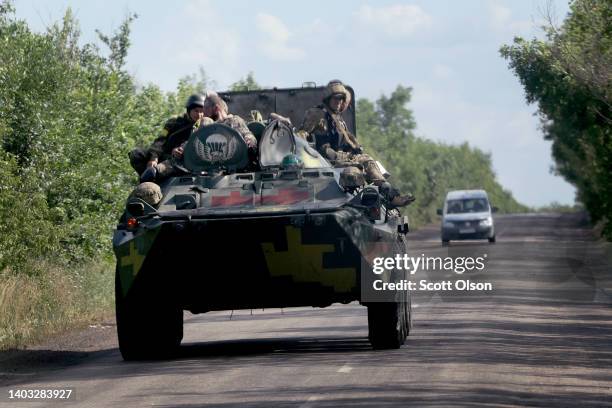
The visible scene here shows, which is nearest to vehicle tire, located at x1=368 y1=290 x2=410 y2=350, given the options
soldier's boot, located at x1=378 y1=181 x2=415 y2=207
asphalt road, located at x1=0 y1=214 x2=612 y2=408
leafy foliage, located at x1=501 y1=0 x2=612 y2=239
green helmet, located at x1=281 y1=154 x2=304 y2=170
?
asphalt road, located at x1=0 y1=214 x2=612 y2=408

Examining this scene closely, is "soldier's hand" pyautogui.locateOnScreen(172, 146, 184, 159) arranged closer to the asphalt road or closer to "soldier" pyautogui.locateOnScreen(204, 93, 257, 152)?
"soldier" pyautogui.locateOnScreen(204, 93, 257, 152)

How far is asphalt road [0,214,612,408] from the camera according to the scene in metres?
12.1

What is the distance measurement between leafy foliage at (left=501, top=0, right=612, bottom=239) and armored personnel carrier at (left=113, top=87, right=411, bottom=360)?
11.3 metres

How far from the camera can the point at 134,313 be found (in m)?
15.5

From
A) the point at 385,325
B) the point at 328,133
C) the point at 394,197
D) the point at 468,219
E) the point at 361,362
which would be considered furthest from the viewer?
the point at 468,219

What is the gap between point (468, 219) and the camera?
45.8 meters

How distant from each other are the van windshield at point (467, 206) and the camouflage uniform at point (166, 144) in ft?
99.7

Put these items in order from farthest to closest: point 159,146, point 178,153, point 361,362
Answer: point 159,146 → point 178,153 → point 361,362

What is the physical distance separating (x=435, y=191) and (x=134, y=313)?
69602 mm

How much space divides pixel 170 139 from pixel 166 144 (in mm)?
78

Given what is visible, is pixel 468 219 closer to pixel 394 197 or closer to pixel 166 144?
pixel 166 144

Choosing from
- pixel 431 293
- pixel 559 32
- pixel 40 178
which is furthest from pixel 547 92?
pixel 40 178

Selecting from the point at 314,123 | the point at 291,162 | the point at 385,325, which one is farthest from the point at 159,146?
the point at 385,325

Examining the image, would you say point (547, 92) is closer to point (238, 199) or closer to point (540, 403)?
point (238, 199)
